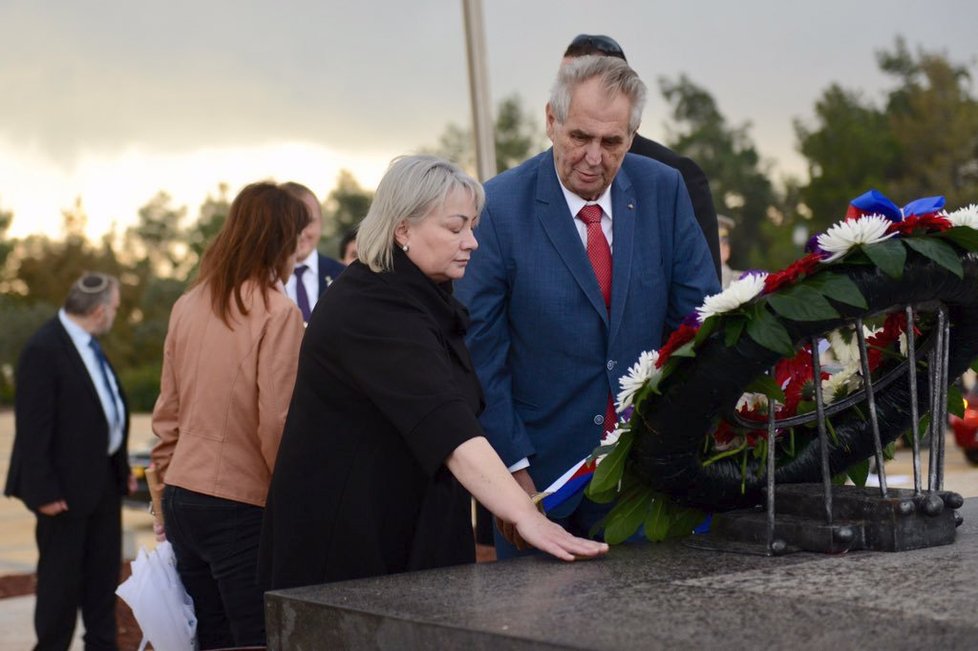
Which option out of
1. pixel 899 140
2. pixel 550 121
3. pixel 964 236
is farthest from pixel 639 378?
pixel 899 140

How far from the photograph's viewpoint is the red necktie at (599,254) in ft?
11.7

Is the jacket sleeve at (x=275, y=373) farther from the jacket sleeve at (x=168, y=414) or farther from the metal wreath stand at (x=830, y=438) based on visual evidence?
the metal wreath stand at (x=830, y=438)

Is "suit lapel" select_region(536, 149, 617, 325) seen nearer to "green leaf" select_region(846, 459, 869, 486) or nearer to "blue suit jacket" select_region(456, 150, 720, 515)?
"blue suit jacket" select_region(456, 150, 720, 515)

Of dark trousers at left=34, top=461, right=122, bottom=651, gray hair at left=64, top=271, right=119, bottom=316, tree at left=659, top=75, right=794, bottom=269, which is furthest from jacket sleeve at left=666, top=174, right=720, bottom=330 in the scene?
tree at left=659, top=75, right=794, bottom=269

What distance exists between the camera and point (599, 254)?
3.62 metres

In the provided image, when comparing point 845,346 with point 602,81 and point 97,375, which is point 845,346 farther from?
point 97,375

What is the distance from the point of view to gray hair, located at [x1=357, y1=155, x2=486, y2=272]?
3.05m

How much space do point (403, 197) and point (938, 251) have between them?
1.12 m

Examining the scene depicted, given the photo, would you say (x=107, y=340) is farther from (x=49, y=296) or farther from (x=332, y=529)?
(x=332, y=529)

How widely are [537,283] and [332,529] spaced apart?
899 mm

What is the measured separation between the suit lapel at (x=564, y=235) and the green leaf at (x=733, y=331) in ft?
2.65

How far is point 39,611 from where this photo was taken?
6.43 m

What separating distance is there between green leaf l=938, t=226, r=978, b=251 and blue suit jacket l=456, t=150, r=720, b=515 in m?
0.83

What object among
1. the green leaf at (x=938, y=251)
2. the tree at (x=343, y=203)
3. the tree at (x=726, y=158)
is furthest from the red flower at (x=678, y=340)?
the tree at (x=726, y=158)
